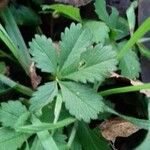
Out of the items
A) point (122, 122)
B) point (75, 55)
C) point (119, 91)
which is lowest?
point (122, 122)

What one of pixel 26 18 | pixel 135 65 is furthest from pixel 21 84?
pixel 135 65

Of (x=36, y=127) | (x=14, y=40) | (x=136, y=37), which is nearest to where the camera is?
(x=36, y=127)

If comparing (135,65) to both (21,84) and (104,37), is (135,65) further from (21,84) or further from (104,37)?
(21,84)

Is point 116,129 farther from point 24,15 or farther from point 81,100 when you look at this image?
point 24,15

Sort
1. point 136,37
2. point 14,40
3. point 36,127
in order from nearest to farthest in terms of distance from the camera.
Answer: point 36,127 → point 136,37 → point 14,40

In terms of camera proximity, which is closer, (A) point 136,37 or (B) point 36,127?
(B) point 36,127

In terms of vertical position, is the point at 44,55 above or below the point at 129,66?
above

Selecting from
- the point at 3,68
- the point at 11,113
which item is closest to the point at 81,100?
the point at 11,113
